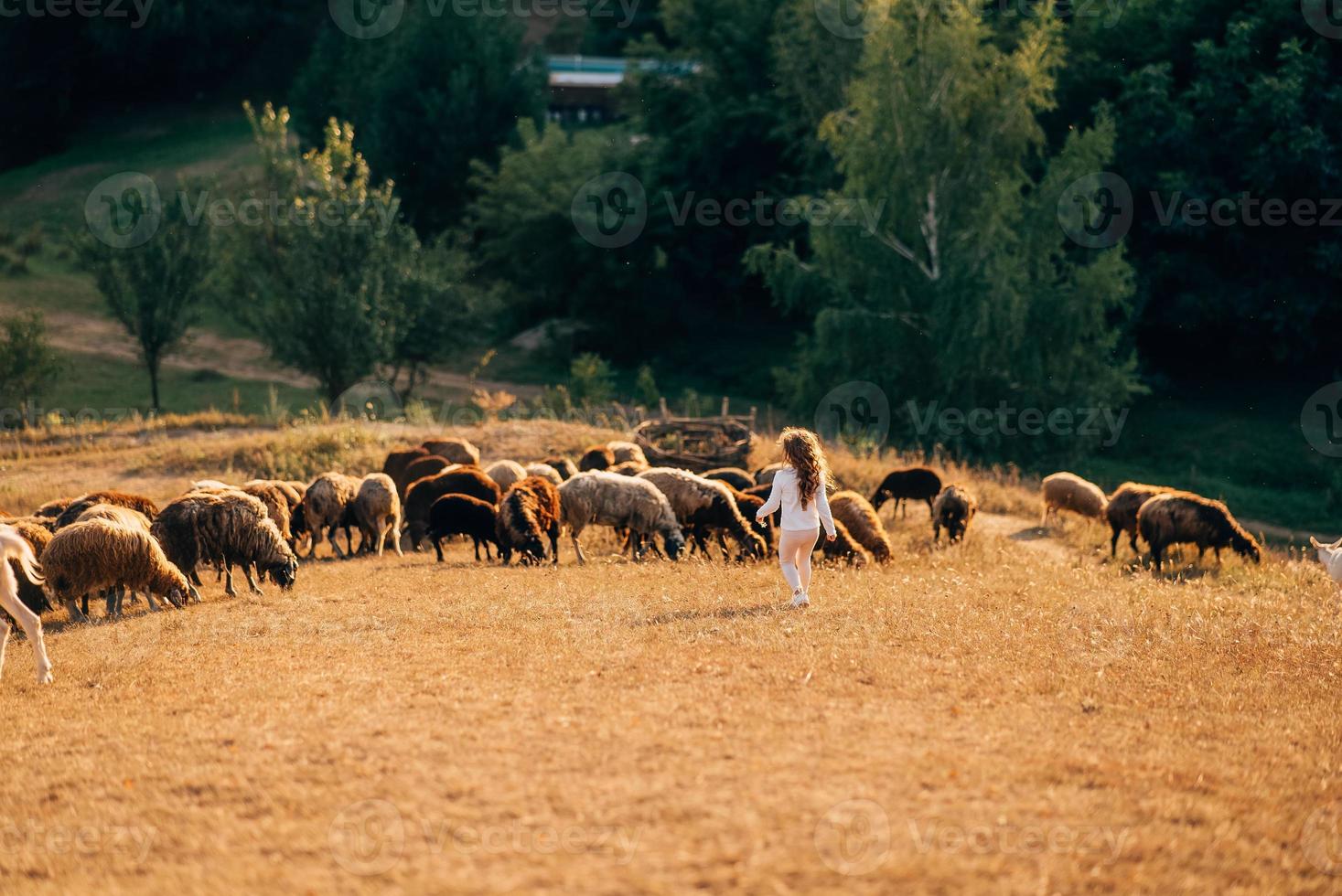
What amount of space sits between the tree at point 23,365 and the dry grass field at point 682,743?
77.8 ft

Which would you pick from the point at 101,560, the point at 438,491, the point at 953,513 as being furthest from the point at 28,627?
the point at 953,513

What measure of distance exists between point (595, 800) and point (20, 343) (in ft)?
105

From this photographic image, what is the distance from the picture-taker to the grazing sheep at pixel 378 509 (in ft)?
56.3

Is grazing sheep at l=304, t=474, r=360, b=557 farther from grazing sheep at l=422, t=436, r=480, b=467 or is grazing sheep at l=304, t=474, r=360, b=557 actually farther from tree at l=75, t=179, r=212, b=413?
tree at l=75, t=179, r=212, b=413

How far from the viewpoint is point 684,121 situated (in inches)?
1930

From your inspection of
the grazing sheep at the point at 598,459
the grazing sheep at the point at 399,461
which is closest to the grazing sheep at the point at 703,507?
the grazing sheep at the point at 598,459

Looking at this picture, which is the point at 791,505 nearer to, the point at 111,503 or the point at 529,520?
the point at 529,520

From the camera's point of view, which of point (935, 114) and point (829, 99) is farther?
point (829, 99)

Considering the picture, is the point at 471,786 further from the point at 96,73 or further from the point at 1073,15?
the point at 96,73

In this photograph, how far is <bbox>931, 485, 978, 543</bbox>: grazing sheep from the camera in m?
18.7

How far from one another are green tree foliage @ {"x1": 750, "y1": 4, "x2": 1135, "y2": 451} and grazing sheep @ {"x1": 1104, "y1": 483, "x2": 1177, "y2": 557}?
13917 mm

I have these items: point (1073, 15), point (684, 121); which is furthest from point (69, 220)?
point (1073, 15)

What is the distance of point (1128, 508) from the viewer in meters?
18.3

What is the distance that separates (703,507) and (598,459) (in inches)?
188
